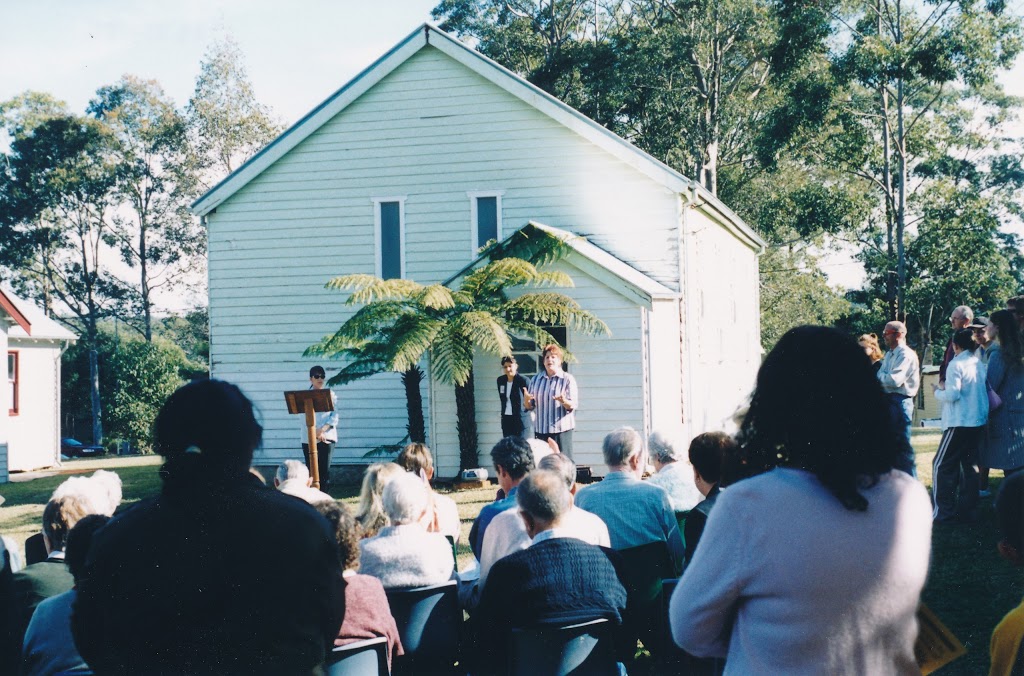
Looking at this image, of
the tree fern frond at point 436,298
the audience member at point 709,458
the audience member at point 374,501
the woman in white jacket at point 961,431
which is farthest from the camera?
the tree fern frond at point 436,298

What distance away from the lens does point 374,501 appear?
17.7 feet

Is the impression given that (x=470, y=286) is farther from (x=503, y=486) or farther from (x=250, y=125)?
(x=250, y=125)

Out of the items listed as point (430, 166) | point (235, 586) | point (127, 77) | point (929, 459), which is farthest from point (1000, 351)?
point (127, 77)

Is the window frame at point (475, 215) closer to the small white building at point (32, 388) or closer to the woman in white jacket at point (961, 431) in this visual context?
the woman in white jacket at point (961, 431)

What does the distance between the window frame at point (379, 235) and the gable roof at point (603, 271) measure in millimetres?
1723

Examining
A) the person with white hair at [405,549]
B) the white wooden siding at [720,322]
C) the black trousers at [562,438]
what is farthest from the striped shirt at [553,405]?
the person with white hair at [405,549]

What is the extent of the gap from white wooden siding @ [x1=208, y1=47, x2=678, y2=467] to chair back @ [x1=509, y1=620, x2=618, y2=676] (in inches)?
464

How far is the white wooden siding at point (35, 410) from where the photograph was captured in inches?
871

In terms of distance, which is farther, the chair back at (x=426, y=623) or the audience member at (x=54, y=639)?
the chair back at (x=426, y=623)

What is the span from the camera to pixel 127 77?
136 ft

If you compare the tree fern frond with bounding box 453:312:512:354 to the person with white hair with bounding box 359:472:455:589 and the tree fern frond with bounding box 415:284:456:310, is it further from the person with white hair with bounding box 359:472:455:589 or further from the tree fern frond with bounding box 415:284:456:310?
the person with white hair with bounding box 359:472:455:589

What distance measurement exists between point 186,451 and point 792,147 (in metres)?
30.5

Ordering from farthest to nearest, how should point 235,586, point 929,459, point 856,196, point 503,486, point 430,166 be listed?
point 856,196
point 430,166
point 929,459
point 503,486
point 235,586

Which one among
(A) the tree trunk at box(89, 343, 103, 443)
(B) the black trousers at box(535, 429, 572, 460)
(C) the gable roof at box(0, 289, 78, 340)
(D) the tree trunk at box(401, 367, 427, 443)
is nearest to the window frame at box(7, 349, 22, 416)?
(C) the gable roof at box(0, 289, 78, 340)
